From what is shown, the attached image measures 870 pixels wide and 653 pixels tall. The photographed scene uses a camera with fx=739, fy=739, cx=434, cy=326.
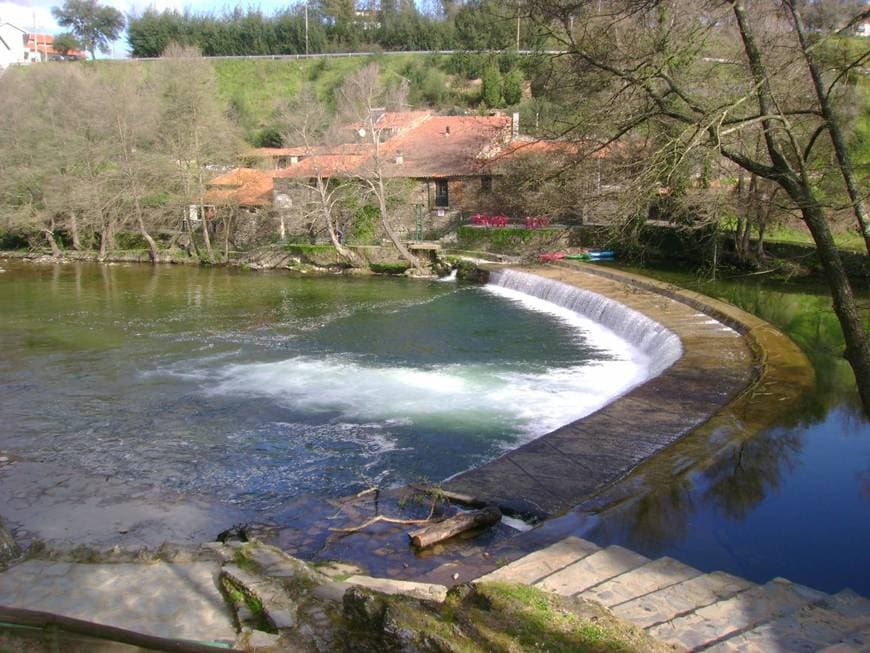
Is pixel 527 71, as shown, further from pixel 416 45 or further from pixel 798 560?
pixel 416 45

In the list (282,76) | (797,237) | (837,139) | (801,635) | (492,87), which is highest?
(282,76)

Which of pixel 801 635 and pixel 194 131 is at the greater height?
pixel 194 131

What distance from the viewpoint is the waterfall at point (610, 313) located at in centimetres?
1320

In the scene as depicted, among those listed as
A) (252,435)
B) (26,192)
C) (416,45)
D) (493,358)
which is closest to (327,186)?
(26,192)

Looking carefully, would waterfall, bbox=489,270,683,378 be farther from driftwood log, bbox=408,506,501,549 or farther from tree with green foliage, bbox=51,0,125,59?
tree with green foliage, bbox=51,0,125,59

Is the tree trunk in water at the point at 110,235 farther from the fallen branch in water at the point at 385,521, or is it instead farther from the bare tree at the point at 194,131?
the fallen branch in water at the point at 385,521

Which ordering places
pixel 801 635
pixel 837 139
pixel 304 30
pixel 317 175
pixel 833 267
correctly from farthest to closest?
pixel 304 30 < pixel 317 175 < pixel 837 139 < pixel 833 267 < pixel 801 635

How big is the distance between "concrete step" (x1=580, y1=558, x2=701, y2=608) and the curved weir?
5.63ft

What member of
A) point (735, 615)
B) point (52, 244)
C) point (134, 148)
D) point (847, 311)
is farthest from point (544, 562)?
point (52, 244)

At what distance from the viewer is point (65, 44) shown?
77.4 metres

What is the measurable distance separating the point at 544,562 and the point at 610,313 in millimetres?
12153

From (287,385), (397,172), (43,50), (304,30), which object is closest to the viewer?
(287,385)

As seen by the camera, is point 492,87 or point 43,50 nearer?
point 492,87

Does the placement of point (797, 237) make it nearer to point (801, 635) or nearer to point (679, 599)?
point (679, 599)
